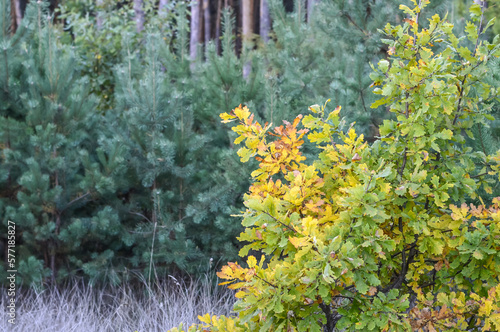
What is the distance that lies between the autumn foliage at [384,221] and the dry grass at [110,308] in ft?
4.96

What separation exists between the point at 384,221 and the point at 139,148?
254 centimetres

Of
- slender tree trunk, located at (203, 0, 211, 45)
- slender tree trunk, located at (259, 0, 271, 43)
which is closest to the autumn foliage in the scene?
slender tree trunk, located at (259, 0, 271, 43)

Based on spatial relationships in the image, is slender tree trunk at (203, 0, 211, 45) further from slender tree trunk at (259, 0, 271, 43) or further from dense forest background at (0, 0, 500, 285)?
dense forest background at (0, 0, 500, 285)

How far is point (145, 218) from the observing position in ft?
13.5

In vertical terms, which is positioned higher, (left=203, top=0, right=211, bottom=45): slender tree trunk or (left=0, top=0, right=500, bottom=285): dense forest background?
(left=203, top=0, right=211, bottom=45): slender tree trunk

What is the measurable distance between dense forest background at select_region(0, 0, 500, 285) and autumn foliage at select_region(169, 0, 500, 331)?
152 centimetres

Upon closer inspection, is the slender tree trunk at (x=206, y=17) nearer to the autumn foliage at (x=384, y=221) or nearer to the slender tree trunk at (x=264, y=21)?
the slender tree trunk at (x=264, y=21)

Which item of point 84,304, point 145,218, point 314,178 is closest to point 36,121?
point 145,218

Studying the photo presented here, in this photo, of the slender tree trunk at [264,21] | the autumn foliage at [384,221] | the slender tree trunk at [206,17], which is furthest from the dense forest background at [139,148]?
the slender tree trunk at [206,17]

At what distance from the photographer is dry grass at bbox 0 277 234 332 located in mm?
3414

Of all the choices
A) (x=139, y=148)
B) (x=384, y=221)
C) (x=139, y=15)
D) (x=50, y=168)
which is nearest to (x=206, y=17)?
(x=139, y=15)

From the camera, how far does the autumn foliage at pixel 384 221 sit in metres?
1.73

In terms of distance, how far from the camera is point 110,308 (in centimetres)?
402

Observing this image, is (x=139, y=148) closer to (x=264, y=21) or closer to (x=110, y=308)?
(x=110, y=308)
